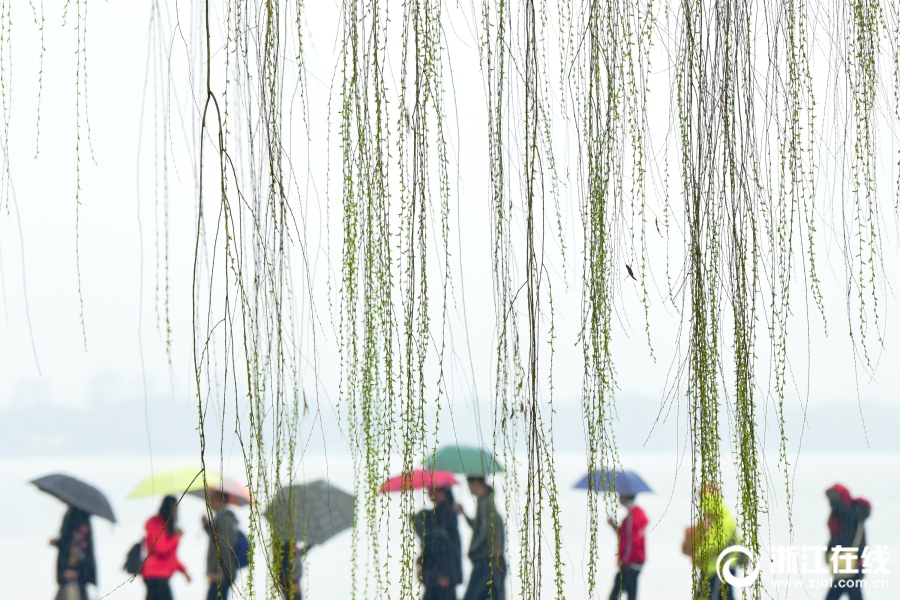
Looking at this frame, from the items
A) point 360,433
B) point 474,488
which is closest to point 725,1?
point 360,433

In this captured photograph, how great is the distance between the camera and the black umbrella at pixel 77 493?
96.0 inches

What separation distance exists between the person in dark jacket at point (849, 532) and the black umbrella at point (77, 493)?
2.15m

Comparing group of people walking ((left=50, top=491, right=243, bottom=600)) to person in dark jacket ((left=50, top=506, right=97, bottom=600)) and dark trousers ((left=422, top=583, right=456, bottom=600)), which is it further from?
dark trousers ((left=422, top=583, right=456, bottom=600))

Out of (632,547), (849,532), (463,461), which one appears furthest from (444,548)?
(849,532)

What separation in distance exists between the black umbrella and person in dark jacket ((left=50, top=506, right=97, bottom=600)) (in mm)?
33

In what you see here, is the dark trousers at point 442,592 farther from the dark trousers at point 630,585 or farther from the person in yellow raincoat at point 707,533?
the person in yellow raincoat at point 707,533

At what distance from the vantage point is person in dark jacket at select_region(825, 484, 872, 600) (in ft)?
7.88

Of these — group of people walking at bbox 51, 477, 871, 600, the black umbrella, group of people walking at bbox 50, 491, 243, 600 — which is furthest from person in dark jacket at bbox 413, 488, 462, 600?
the black umbrella

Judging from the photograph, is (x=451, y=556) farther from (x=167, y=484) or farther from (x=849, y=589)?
(x=849, y=589)

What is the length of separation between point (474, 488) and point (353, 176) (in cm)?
129

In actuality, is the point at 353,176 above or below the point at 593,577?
above

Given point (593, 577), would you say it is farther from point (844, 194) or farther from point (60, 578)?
point (60, 578)

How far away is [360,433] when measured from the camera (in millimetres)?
1094

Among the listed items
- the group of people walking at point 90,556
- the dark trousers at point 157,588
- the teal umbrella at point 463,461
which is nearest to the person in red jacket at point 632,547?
the teal umbrella at point 463,461
